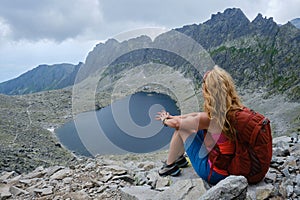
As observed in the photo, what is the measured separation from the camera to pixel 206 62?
151m

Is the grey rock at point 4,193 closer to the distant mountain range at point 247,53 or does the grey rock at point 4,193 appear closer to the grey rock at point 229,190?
the grey rock at point 229,190

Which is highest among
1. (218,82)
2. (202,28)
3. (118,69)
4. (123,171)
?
(202,28)

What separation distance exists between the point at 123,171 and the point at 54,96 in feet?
493

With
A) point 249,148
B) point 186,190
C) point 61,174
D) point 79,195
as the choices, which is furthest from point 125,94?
point 249,148

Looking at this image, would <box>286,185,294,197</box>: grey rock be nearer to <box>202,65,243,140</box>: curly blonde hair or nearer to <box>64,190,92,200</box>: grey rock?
<box>202,65,243,140</box>: curly blonde hair

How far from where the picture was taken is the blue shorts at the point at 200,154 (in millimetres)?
5043

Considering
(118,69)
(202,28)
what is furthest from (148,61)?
(202,28)

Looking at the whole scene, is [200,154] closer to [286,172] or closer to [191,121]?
[191,121]

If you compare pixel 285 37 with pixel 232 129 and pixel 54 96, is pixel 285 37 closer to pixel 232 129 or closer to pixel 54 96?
pixel 54 96

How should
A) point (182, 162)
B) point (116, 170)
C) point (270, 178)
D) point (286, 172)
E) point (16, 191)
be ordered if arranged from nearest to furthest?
point (270, 178) < point (286, 172) < point (182, 162) < point (16, 191) < point (116, 170)

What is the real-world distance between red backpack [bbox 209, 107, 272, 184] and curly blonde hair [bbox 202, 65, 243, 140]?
4.1 inches

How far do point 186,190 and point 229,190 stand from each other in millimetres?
1442

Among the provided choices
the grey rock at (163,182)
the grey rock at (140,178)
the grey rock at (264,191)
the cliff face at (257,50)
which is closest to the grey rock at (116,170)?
the grey rock at (140,178)

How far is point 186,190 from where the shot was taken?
525 cm
